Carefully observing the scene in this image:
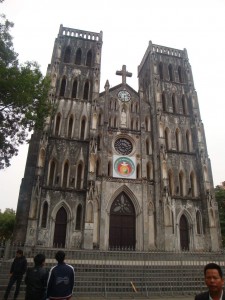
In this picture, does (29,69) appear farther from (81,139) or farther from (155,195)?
(155,195)

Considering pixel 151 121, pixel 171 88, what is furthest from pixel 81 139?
pixel 171 88

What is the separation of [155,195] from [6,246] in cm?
1309

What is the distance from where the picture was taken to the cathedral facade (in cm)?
1855

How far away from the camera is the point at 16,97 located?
500 inches

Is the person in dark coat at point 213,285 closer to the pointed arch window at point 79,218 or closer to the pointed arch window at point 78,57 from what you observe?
the pointed arch window at point 79,218

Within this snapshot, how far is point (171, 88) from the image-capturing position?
26.2 metres

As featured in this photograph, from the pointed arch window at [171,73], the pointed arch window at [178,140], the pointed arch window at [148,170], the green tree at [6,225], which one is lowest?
the green tree at [6,225]

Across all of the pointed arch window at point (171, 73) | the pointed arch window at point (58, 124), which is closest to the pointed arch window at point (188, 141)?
the pointed arch window at point (171, 73)

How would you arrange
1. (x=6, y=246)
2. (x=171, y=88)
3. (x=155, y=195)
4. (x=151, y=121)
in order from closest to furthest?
(x=6, y=246) → (x=155, y=195) → (x=151, y=121) → (x=171, y=88)

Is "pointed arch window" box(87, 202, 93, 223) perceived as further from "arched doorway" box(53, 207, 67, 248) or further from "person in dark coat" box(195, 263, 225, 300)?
"person in dark coat" box(195, 263, 225, 300)

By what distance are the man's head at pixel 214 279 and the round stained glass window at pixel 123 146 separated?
1923cm

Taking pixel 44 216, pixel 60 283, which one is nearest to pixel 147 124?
pixel 44 216

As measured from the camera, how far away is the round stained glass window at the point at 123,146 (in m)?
22.1

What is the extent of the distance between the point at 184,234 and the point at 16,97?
15.9 metres
